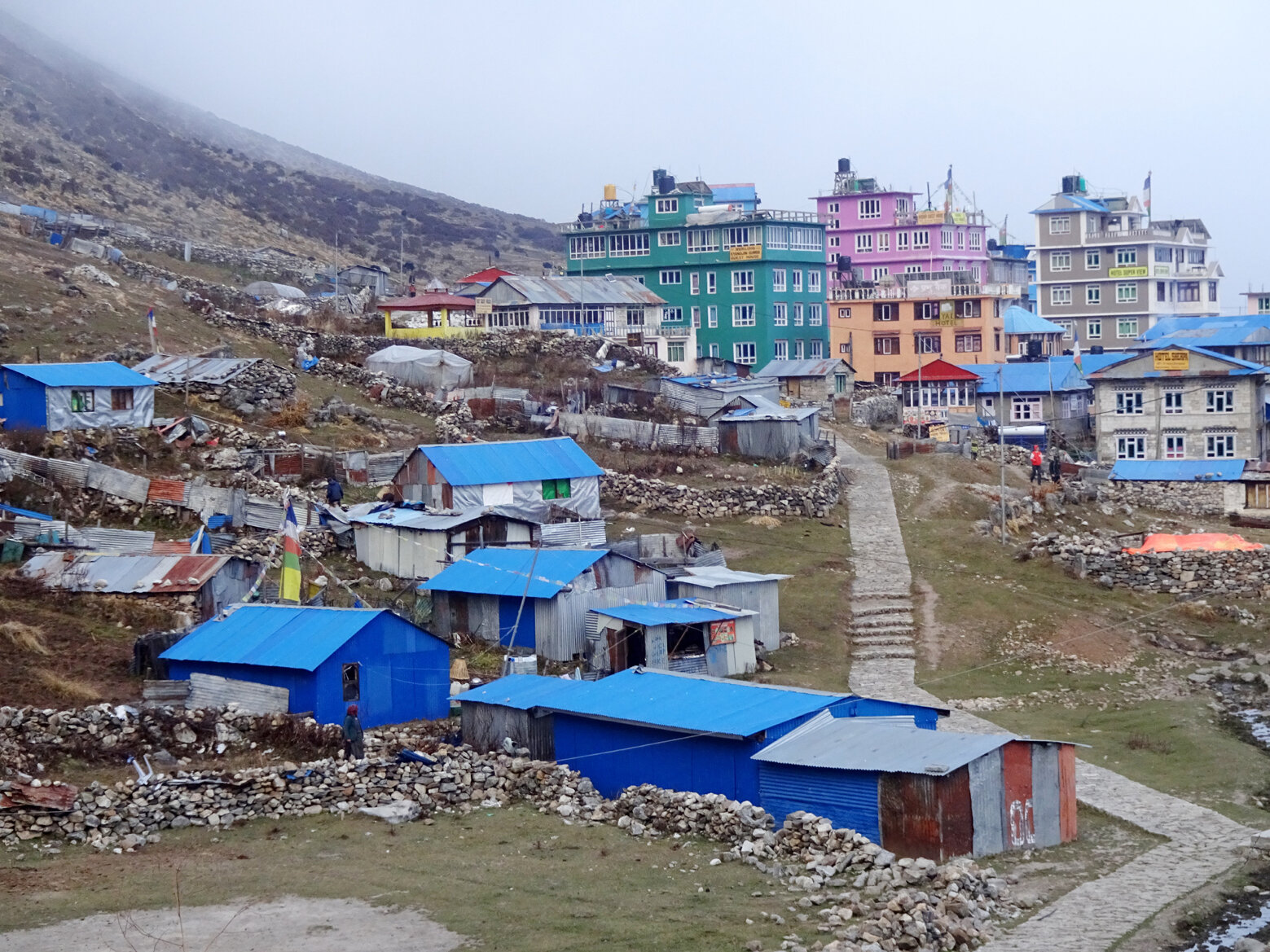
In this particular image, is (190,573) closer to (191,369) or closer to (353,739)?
(353,739)

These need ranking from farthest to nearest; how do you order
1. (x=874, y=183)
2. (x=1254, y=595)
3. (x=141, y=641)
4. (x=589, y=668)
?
(x=874, y=183), (x=1254, y=595), (x=589, y=668), (x=141, y=641)

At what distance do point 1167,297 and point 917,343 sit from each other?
36391 millimetres

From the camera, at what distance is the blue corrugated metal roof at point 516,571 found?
103ft

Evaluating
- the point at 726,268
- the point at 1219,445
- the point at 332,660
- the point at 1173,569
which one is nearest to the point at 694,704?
the point at 332,660

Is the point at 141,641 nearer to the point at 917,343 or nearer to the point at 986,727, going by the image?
the point at 986,727

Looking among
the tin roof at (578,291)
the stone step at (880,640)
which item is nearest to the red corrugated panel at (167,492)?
the stone step at (880,640)

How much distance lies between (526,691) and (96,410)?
20292 millimetres

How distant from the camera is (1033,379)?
211 feet

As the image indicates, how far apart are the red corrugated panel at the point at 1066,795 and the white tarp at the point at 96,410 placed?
28.0 m

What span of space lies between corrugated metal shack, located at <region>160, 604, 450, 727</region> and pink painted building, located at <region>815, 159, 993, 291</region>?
2718 inches

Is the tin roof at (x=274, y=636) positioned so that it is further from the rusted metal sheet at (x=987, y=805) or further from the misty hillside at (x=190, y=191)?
the misty hillside at (x=190, y=191)

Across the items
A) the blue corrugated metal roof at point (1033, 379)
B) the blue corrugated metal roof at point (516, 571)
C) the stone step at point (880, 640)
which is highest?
the blue corrugated metal roof at point (1033, 379)

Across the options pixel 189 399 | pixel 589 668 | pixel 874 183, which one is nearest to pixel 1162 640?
pixel 589 668

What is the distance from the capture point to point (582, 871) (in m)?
18.8
